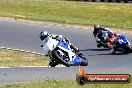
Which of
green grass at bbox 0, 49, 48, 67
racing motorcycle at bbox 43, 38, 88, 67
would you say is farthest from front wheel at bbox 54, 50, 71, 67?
green grass at bbox 0, 49, 48, 67

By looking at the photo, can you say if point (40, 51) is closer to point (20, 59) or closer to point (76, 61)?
point (20, 59)

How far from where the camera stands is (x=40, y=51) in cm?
2083

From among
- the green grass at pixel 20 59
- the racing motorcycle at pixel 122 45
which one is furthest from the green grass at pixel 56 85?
the racing motorcycle at pixel 122 45

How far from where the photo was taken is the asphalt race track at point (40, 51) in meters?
12.9

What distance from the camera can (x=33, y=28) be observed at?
28.1 metres

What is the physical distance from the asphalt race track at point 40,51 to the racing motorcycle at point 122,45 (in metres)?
0.33

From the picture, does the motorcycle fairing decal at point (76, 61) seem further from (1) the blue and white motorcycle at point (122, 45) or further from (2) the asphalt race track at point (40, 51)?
(1) the blue and white motorcycle at point (122, 45)

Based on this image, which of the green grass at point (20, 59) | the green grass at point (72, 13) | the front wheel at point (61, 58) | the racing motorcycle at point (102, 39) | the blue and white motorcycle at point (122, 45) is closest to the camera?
the front wheel at point (61, 58)

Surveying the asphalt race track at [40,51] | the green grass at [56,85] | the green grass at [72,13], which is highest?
the green grass at [56,85]

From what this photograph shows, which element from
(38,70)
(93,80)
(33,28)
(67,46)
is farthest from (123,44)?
(93,80)

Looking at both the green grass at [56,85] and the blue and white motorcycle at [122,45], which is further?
the blue and white motorcycle at [122,45]

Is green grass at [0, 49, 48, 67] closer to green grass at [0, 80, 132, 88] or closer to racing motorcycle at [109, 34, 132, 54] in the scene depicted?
racing motorcycle at [109, 34, 132, 54]

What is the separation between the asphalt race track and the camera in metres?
12.9

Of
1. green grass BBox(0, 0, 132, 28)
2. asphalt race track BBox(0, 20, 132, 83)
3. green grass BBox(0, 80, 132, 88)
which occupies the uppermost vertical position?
green grass BBox(0, 80, 132, 88)
